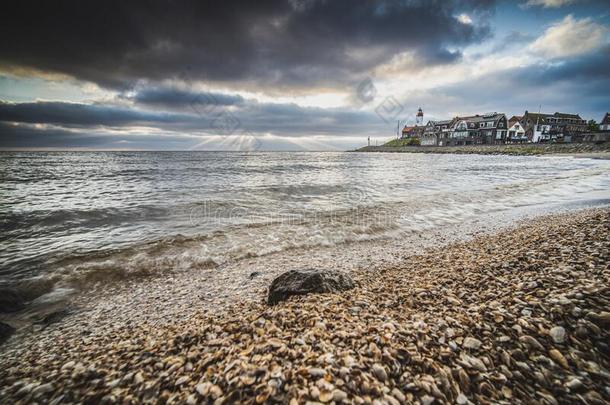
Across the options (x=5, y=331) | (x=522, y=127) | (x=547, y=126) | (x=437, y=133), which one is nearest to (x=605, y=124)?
(x=547, y=126)

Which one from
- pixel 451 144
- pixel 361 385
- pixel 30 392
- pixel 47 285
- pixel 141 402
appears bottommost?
pixel 47 285

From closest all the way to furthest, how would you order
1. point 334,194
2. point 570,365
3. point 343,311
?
1. point 570,365
2. point 343,311
3. point 334,194

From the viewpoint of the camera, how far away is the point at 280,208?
14711mm

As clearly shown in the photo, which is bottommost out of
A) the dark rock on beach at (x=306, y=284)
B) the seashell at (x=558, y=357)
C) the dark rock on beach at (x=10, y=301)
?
the dark rock on beach at (x=10, y=301)

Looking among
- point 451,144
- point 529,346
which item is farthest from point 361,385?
point 451,144

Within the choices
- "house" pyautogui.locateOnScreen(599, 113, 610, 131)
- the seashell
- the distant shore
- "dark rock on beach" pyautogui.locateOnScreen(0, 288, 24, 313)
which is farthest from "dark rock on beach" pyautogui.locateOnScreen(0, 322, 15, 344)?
"house" pyautogui.locateOnScreen(599, 113, 610, 131)

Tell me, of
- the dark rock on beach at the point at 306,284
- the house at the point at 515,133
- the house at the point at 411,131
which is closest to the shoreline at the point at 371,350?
the dark rock on beach at the point at 306,284

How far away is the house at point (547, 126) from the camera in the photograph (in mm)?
96500

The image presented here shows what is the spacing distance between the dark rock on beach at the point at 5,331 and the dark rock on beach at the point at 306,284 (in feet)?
16.0

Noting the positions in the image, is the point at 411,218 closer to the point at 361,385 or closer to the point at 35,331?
the point at 361,385

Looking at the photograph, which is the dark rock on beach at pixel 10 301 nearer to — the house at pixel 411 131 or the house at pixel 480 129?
the house at pixel 480 129

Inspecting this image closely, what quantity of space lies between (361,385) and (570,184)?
92.9 feet

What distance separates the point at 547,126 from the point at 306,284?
138498 mm

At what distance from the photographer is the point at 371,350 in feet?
9.60
